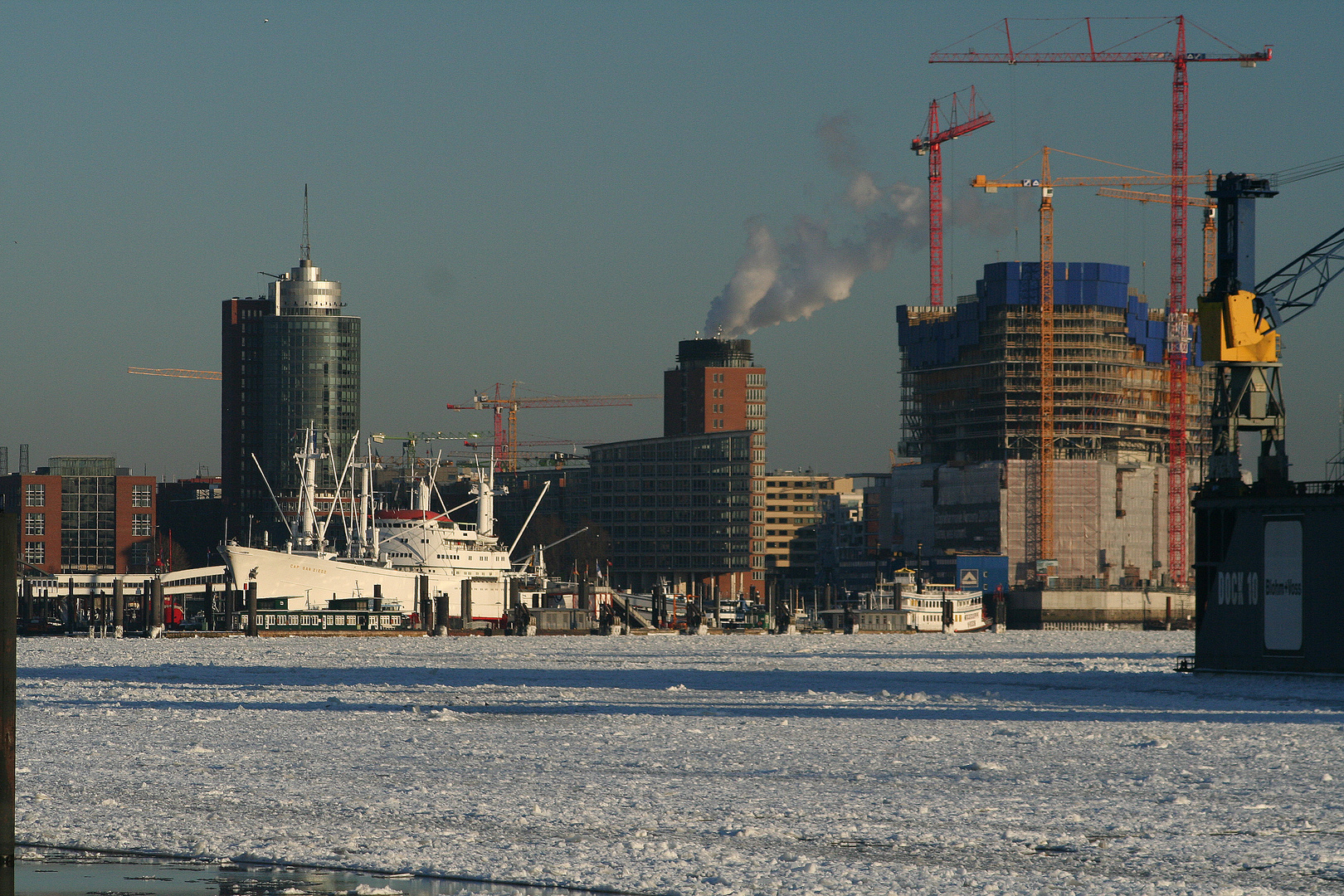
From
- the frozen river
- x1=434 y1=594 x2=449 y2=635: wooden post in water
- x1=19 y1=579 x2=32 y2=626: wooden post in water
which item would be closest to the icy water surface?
the frozen river

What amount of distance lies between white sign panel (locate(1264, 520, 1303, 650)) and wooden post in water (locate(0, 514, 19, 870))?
42.2 metres

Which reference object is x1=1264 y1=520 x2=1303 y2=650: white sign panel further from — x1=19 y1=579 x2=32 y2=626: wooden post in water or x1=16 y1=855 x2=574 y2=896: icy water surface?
x1=19 y1=579 x2=32 y2=626: wooden post in water

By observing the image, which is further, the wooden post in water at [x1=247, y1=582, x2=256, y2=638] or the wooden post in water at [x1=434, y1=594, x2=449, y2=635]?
the wooden post in water at [x1=434, y1=594, x2=449, y2=635]

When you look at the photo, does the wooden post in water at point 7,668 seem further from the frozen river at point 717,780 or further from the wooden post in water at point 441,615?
the wooden post in water at point 441,615

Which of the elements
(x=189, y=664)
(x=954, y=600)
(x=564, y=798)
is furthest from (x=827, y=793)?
(x=954, y=600)

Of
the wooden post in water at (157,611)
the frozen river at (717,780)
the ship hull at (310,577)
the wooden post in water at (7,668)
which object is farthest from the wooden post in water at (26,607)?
the wooden post in water at (7,668)

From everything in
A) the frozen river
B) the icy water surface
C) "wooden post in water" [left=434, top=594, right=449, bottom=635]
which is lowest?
"wooden post in water" [left=434, top=594, right=449, bottom=635]

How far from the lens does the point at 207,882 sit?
1553 cm

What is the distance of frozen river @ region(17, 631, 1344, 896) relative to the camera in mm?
16891

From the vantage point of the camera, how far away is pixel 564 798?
21547mm

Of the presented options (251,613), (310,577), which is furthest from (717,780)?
(310,577)

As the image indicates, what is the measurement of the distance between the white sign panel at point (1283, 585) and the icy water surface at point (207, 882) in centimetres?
3981

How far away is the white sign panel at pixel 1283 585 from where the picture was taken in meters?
50.1

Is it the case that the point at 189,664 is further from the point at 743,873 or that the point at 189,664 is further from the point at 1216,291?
the point at 743,873
